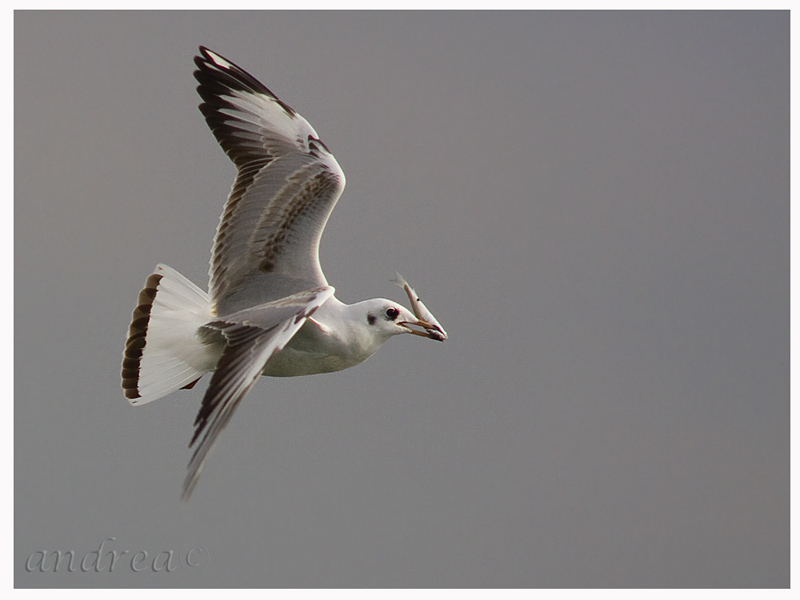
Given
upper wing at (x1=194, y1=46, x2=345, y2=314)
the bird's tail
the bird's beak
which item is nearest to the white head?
the bird's beak

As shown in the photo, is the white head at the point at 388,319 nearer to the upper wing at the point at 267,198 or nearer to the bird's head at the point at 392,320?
the bird's head at the point at 392,320

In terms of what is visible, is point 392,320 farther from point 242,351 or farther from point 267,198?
point 242,351

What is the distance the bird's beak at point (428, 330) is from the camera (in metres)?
8.80

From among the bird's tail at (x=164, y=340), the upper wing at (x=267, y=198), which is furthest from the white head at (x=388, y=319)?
the bird's tail at (x=164, y=340)

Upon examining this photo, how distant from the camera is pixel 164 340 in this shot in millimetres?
8867

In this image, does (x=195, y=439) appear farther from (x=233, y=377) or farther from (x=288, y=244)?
(x=288, y=244)

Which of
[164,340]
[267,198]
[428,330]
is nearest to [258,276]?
[267,198]

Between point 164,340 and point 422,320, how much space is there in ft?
5.83

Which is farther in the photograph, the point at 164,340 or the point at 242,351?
the point at 164,340

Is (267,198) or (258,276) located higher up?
(267,198)

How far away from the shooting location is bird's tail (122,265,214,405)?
28.9 ft

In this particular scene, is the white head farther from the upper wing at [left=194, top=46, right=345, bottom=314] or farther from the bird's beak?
the upper wing at [left=194, top=46, right=345, bottom=314]

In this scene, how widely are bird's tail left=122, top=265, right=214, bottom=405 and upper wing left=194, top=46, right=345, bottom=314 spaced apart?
0.24 m

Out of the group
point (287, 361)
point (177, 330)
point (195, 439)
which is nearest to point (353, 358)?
point (287, 361)
